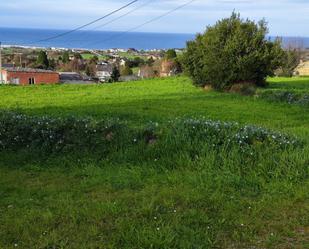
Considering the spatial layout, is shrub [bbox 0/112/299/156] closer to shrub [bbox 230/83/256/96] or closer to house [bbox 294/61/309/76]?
shrub [bbox 230/83/256/96]

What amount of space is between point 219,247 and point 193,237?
0.74 ft

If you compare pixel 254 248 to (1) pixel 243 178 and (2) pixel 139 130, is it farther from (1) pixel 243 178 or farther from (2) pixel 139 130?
(2) pixel 139 130

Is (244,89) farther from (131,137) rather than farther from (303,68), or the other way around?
(303,68)

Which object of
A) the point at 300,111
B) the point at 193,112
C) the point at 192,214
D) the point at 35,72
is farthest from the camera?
the point at 35,72

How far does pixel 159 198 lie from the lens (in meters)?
4.77

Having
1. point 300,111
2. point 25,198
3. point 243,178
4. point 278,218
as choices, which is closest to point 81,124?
point 25,198

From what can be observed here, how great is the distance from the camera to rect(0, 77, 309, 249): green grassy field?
3.87 meters

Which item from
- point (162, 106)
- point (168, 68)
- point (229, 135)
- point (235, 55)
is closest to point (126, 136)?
point (229, 135)

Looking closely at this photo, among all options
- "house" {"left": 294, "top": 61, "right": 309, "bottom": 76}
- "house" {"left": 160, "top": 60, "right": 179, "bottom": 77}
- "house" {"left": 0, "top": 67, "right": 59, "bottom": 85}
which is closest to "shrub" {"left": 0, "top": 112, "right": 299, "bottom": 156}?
"house" {"left": 160, "top": 60, "right": 179, "bottom": 77}

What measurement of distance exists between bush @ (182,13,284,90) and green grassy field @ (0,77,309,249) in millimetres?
14567

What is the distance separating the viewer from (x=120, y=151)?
646 centimetres

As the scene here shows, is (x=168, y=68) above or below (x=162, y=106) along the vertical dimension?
above

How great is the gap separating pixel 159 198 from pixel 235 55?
1689 centimetres

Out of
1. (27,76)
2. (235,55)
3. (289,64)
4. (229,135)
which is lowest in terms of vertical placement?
(27,76)
